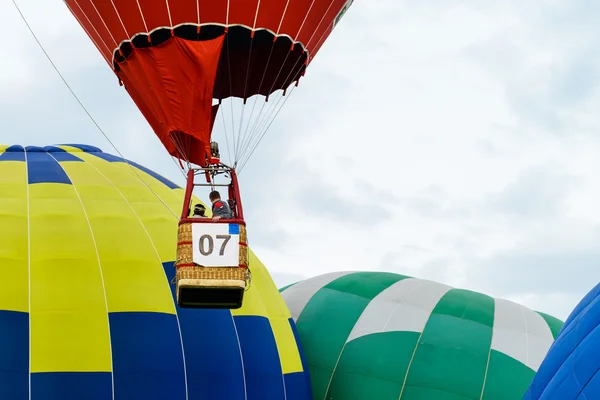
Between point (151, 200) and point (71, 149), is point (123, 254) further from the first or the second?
point (71, 149)

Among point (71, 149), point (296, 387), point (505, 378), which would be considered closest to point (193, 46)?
point (71, 149)

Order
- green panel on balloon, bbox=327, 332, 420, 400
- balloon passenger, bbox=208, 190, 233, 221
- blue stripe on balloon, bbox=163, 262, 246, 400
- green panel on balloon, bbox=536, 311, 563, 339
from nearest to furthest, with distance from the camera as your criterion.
Answer: balloon passenger, bbox=208, 190, 233, 221
blue stripe on balloon, bbox=163, 262, 246, 400
green panel on balloon, bbox=327, 332, 420, 400
green panel on balloon, bbox=536, 311, 563, 339

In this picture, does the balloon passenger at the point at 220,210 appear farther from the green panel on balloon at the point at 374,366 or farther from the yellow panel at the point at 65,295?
the green panel on balloon at the point at 374,366

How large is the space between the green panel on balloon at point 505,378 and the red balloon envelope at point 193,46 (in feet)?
10.4

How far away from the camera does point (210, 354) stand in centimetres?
930

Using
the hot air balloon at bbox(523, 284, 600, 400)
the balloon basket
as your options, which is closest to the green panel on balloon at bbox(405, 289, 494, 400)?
the hot air balloon at bbox(523, 284, 600, 400)

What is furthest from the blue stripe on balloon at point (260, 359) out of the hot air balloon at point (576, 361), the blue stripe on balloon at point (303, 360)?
the hot air balloon at point (576, 361)

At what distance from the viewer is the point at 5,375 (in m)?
8.51

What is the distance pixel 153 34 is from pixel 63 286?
211 cm

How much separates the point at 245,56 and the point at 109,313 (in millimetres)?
2325

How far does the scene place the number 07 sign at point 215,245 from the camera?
25.0 feet

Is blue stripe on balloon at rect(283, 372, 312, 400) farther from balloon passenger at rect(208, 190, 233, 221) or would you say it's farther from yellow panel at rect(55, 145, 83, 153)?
yellow panel at rect(55, 145, 83, 153)

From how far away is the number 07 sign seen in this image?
761 centimetres

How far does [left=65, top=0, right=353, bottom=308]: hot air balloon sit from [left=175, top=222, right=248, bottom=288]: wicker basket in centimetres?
63
